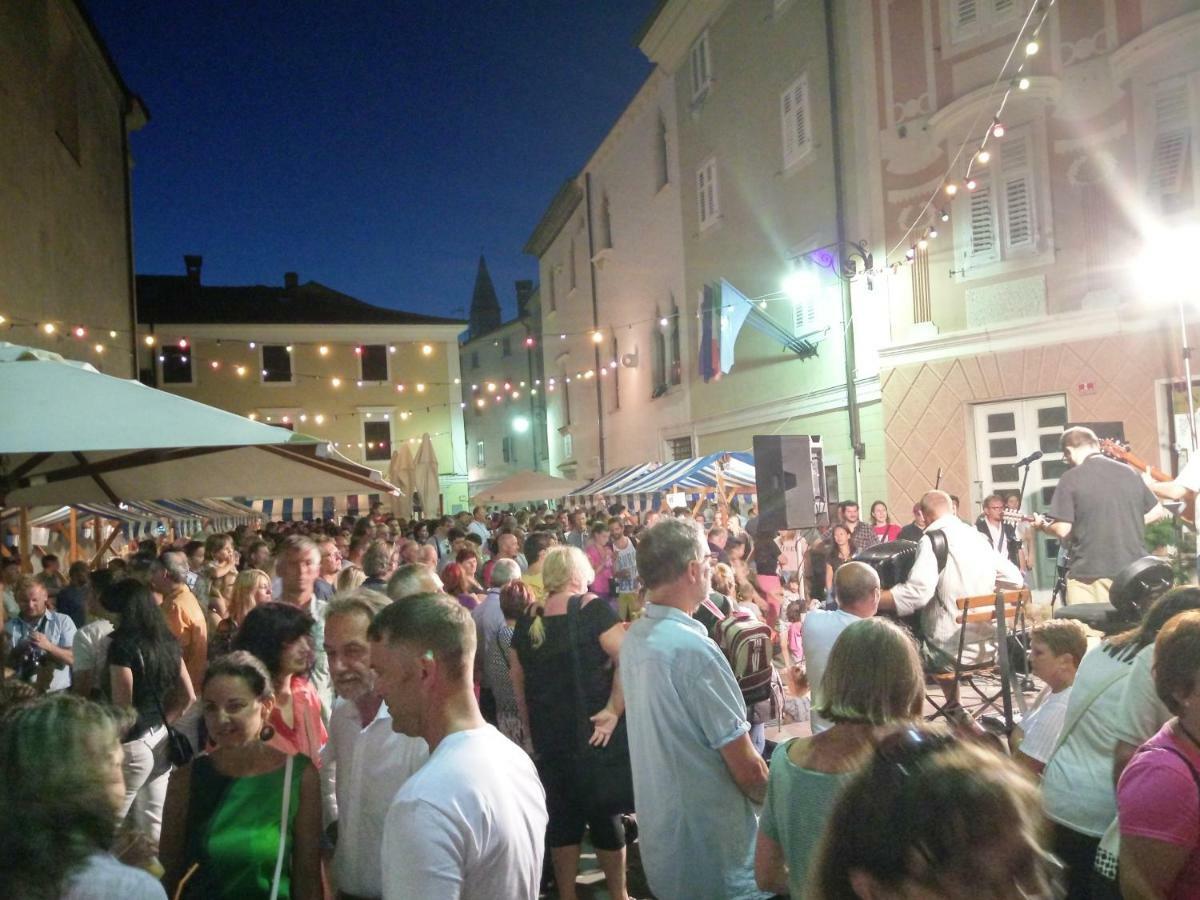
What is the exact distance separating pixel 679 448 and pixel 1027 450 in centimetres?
1132

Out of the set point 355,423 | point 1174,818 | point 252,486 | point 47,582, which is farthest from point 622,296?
point 1174,818

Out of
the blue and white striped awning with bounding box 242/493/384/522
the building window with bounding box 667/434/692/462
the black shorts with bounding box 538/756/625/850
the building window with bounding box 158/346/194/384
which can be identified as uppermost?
the building window with bounding box 158/346/194/384

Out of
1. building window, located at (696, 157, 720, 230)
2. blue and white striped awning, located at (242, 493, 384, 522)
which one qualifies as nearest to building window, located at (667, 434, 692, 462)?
building window, located at (696, 157, 720, 230)

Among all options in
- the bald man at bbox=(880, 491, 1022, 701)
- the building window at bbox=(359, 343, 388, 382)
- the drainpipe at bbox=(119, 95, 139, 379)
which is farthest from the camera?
the building window at bbox=(359, 343, 388, 382)

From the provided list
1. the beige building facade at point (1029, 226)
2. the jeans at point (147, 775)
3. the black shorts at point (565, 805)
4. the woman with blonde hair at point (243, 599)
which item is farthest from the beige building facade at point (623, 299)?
the jeans at point (147, 775)

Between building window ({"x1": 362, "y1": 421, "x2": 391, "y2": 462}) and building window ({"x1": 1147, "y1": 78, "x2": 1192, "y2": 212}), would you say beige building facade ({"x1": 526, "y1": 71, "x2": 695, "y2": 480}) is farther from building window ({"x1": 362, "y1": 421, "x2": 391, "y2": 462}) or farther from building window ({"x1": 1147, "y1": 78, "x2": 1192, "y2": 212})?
building window ({"x1": 1147, "y1": 78, "x2": 1192, "y2": 212})

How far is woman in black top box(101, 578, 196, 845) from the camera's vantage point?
4668mm

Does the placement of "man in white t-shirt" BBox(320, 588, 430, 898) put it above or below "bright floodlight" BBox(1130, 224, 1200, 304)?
below

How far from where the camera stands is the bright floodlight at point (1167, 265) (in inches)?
454

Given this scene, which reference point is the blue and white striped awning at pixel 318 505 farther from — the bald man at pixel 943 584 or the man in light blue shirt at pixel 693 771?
the man in light blue shirt at pixel 693 771

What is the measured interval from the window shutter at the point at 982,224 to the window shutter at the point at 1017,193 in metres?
0.22

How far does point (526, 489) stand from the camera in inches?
913

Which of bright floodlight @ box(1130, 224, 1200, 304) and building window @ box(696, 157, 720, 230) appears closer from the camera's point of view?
bright floodlight @ box(1130, 224, 1200, 304)

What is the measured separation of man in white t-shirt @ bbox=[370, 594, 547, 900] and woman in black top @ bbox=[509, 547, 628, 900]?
2.34 meters
